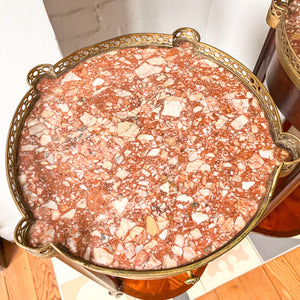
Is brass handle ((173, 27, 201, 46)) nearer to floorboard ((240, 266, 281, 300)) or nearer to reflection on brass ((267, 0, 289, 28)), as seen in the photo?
reflection on brass ((267, 0, 289, 28))

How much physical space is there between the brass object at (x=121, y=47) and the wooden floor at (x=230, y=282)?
73 cm

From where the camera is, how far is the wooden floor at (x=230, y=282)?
1314 millimetres

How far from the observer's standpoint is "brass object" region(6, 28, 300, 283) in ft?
1.91

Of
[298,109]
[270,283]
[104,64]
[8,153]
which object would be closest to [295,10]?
[298,109]

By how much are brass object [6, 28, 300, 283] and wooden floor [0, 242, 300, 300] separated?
733mm

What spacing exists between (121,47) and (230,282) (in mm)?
1035

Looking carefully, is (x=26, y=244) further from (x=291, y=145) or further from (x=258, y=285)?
(x=258, y=285)

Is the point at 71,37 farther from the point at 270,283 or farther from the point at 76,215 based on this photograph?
the point at 270,283

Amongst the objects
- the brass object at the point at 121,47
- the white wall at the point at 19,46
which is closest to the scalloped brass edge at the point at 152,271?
the brass object at the point at 121,47

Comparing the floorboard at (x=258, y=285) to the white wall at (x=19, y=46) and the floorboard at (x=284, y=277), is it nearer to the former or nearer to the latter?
the floorboard at (x=284, y=277)

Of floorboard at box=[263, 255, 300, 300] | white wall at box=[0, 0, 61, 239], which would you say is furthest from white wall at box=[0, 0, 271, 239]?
floorboard at box=[263, 255, 300, 300]

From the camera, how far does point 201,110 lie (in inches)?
29.3

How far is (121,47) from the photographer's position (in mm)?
833

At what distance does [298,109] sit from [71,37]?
0.71m
